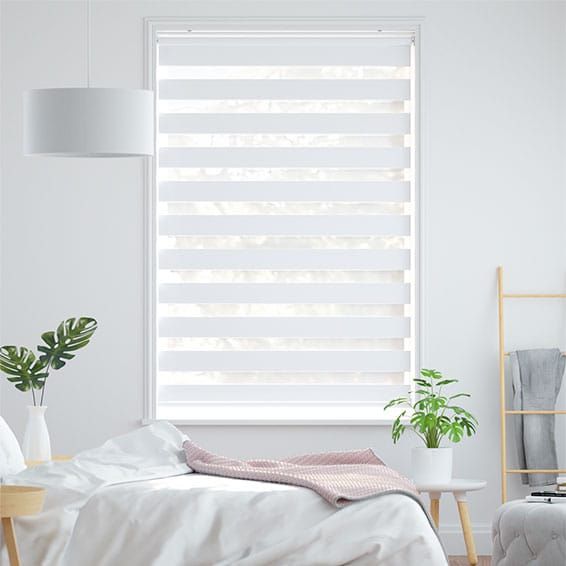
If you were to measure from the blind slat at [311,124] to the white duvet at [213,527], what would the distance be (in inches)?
95.5

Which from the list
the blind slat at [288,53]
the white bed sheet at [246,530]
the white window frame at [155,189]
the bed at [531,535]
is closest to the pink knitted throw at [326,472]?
the white bed sheet at [246,530]

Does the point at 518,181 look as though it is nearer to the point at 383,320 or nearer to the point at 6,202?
the point at 383,320

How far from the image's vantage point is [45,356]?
5.71m

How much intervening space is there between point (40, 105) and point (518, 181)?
2.94m

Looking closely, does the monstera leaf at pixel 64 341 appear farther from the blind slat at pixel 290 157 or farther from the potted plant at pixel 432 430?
the potted plant at pixel 432 430

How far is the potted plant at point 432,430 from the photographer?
5.66 m

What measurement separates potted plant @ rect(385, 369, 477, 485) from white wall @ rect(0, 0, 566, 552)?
326mm

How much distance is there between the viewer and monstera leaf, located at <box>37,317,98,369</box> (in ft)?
18.7

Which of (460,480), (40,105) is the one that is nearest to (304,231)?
(460,480)

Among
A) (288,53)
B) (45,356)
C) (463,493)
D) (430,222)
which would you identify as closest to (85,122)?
(45,356)

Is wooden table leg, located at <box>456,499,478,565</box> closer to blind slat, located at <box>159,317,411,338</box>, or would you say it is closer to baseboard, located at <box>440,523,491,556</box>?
baseboard, located at <box>440,523,491,556</box>

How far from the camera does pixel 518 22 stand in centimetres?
625

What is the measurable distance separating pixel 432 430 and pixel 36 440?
1.95 m

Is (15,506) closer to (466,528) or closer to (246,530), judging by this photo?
(246,530)
